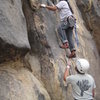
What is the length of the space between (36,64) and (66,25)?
5.56 feet

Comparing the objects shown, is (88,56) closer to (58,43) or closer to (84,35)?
(84,35)

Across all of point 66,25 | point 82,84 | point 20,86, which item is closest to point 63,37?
point 66,25

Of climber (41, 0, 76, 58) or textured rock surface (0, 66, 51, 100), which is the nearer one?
textured rock surface (0, 66, 51, 100)

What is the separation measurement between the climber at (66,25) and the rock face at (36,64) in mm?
240

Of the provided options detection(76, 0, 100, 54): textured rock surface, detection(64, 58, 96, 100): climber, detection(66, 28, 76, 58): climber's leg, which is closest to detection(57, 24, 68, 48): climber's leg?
detection(66, 28, 76, 58): climber's leg

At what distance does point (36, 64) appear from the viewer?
25.2ft

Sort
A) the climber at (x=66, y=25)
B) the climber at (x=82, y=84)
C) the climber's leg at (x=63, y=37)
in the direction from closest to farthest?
the climber at (x=82, y=84) < the climber at (x=66, y=25) < the climber's leg at (x=63, y=37)

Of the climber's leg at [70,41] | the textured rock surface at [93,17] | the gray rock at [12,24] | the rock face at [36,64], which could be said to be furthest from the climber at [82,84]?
the textured rock surface at [93,17]

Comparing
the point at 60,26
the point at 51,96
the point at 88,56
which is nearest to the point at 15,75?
the point at 51,96

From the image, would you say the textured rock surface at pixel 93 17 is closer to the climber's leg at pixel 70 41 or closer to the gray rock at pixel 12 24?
the climber's leg at pixel 70 41

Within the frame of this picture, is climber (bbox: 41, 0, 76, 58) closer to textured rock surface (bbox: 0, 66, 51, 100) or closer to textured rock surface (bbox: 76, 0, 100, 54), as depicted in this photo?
textured rock surface (bbox: 0, 66, 51, 100)

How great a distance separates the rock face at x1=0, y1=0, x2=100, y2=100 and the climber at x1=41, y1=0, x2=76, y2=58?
240 millimetres

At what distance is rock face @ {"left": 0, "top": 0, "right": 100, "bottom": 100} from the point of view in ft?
21.0

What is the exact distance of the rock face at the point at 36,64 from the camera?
6395 millimetres
